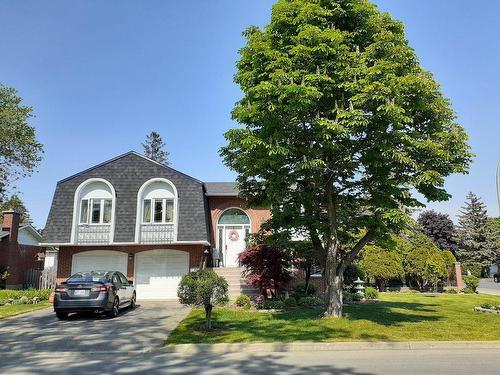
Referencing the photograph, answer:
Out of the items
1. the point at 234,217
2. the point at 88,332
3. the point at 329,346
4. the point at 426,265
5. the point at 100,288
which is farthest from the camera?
the point at 426,265

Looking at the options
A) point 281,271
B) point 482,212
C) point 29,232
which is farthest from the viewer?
point 482,212

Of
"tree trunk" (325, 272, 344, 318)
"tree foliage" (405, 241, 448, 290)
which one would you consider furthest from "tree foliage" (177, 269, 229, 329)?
"tree foliage" (405, 241, 448, 290)

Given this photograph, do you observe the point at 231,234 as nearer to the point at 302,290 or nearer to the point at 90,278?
the point at 302,290

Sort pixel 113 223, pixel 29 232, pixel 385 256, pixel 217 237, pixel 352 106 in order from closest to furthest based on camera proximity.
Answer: pixel 352 106
pixel 113 223
pixel 217 237
pixel 385 256
pixel 29 232

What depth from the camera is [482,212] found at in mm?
59188

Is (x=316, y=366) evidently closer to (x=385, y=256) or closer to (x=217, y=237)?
(x=217, y=237)

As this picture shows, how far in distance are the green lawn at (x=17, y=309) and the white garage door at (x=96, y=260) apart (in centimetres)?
374

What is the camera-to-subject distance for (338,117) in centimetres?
1148

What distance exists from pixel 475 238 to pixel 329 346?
54.8 meters

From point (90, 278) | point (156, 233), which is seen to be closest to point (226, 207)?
point (156, 233)

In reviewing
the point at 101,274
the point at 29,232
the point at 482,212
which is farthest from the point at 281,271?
the point at 482,212

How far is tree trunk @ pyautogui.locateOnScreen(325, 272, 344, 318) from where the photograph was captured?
14.0m

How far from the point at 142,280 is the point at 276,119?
48.8 feet

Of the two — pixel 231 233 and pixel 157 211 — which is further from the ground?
pixel 157 211
